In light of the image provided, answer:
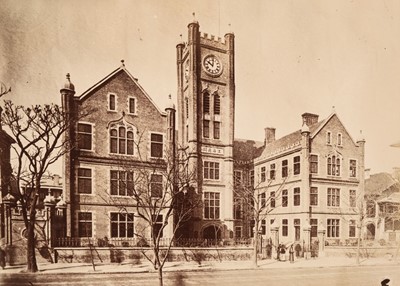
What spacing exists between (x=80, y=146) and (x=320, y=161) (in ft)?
46.4

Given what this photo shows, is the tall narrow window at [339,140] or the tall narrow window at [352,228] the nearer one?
the tall narrow window at [352,228]

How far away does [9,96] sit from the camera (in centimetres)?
587

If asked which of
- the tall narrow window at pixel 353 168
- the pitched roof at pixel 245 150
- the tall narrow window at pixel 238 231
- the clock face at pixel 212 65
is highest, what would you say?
the clock face at pixel 212 65

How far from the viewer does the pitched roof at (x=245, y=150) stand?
72.6 ft

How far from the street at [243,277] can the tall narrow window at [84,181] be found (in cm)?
432

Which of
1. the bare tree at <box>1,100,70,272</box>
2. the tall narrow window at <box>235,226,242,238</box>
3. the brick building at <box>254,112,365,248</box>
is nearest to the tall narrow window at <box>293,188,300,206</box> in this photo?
the brick building at <box>254,112,365,248</box>

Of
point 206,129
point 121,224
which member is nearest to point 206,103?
point 206,129

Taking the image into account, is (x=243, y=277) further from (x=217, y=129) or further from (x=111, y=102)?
(x=217, y=129)

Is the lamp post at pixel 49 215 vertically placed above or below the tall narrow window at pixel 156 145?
Result: below

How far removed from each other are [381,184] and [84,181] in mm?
14521

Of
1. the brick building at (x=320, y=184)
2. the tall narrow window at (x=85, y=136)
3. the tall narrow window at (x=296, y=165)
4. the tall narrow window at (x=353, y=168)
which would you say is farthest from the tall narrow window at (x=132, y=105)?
the tall narrow window at (x=353, y=168)

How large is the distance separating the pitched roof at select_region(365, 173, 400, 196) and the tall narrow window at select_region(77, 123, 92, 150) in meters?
12.9

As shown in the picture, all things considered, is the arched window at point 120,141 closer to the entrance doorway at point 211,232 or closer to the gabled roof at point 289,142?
the entrance doorway at point 211,232

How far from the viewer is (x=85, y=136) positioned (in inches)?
499
